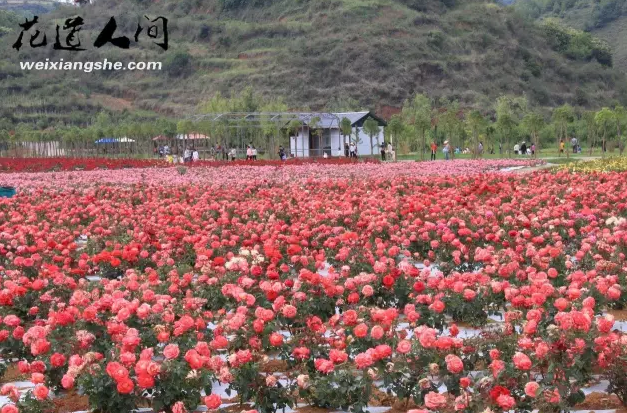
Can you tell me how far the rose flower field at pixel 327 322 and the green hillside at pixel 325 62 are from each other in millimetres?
76640

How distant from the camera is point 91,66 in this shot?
382 ft

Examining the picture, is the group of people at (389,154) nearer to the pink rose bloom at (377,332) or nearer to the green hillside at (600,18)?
the pink rose bloom at (377,332)

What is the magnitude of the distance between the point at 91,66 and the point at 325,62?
A: 34.7 metres

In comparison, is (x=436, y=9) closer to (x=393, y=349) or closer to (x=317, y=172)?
(x=317, y=172)

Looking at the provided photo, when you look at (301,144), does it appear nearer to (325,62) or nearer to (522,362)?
(325,62)

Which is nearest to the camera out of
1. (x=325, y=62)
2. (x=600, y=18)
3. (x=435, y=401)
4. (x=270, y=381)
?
(x=435, y=401)

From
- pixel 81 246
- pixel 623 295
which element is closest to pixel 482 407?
pixel 623 295

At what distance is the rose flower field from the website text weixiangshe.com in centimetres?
10517

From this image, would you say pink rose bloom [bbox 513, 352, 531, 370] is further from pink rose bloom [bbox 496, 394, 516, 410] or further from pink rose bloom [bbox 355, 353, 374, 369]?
pink rose bloom [bbox 355, 353, 374, 369]

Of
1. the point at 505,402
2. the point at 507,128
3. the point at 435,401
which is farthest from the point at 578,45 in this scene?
the point at 435,401

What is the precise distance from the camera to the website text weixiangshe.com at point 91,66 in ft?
373

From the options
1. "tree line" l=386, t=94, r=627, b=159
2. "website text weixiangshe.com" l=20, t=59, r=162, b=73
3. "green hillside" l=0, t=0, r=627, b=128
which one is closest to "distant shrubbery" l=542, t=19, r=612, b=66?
"green hillside" l=0, t=0, r=627, b=128

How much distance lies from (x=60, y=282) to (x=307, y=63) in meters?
95.0

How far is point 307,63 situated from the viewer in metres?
101
